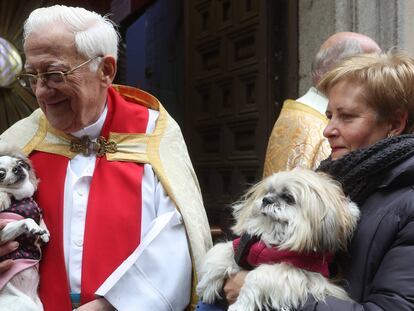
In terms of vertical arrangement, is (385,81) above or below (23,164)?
above

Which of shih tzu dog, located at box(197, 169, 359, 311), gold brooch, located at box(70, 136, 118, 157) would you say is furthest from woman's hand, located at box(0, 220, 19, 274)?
shih tzu dog, located at box(197, 169, 359, 311)

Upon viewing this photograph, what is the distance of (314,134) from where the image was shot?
8.41 ft

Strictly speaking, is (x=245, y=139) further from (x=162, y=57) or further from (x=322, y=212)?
(x=322, y=212)

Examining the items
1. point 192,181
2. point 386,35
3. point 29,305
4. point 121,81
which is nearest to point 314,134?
point 192,181

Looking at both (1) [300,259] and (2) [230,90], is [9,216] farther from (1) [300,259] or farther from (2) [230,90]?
(2) [230,90]

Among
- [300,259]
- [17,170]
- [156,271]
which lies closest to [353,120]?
[300,259]

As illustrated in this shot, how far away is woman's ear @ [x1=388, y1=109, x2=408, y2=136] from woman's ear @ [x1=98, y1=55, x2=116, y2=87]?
105 cm

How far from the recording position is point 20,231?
6.35 ft

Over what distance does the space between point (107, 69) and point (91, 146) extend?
291 mm

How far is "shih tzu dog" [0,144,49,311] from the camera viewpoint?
194 cm

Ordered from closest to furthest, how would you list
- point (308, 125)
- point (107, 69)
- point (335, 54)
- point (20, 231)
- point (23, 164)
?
point (20, 231) < point (23, 164) < point (107, 69) < point (308, 125) < point (335, 54)

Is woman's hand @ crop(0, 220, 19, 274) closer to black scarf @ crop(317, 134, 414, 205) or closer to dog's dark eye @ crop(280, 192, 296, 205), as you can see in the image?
dog's dark eye @ crop(280, 192, 296, 205)

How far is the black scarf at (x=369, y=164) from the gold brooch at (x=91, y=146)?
3.09 feet

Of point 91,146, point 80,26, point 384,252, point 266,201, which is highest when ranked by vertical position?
point 80,26
